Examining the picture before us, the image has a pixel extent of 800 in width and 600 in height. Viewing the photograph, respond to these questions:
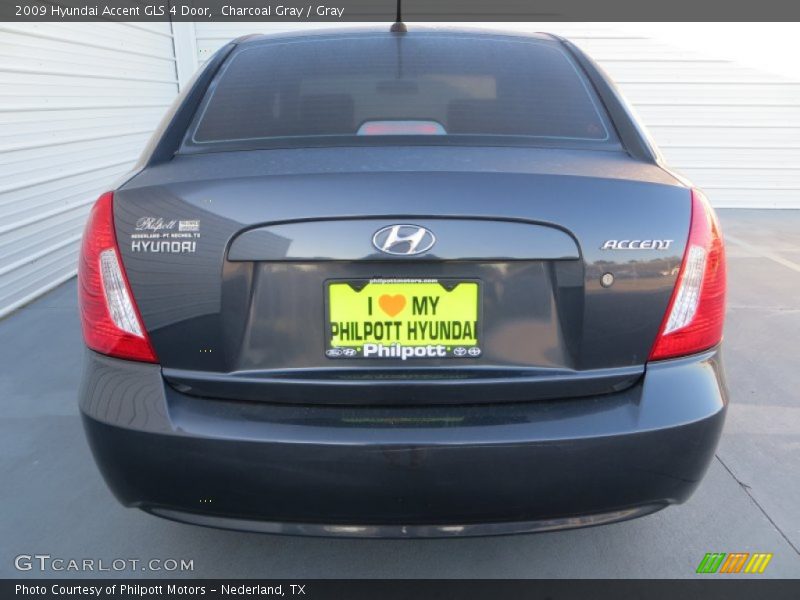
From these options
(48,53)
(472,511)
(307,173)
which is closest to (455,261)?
(307,173)

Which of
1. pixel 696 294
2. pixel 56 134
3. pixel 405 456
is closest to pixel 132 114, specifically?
pixel 56 134

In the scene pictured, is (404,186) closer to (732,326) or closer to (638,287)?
(638,287)

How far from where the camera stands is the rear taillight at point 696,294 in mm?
1634

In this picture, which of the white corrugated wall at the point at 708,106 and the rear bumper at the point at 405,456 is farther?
the white corrugated wall at the point at 708,106

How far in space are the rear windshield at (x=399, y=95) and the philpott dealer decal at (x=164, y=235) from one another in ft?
1.15

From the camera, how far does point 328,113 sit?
2053 mm

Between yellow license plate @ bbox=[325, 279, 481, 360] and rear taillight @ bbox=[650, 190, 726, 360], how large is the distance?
48cm

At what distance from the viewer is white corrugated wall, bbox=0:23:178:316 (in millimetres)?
4570

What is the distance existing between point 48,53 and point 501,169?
4.73m
